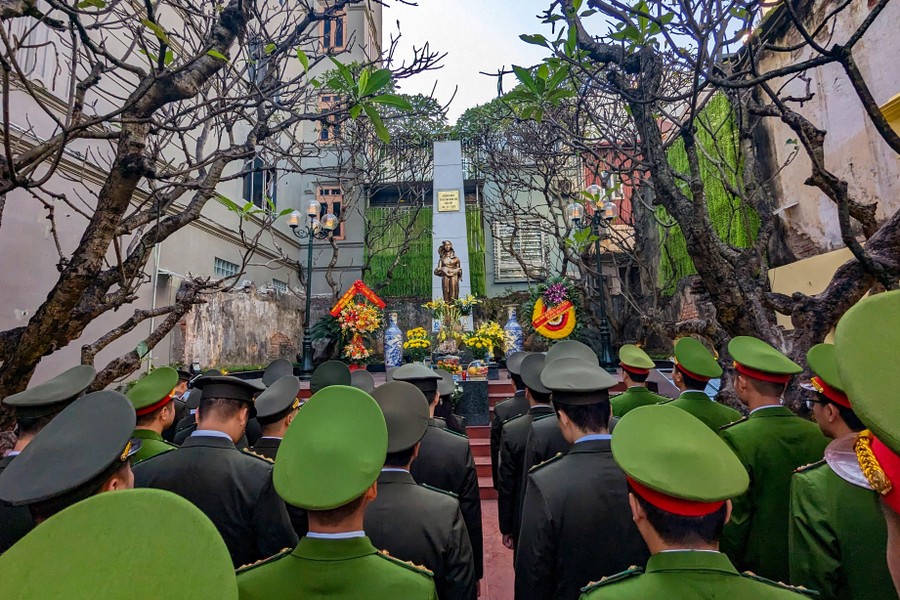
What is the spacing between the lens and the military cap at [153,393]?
2.70 metres

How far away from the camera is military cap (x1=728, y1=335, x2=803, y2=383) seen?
251 centimetres

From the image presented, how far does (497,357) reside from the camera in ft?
42.3

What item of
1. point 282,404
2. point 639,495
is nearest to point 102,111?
point 282,404

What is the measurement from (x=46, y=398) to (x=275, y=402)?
45.2 inches

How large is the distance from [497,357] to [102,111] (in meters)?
10.5

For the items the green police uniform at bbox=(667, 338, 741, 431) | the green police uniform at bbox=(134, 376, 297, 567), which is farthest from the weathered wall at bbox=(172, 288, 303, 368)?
the green police uniform at bbox=(667, 338, 741, 431)

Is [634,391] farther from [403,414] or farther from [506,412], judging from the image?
[403,414]

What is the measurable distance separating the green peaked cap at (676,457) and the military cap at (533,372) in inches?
73.8

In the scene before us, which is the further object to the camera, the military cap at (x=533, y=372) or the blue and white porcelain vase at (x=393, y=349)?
the blue and white porcelain vase at (x=393, y=349)

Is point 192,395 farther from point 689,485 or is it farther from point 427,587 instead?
point 689,485

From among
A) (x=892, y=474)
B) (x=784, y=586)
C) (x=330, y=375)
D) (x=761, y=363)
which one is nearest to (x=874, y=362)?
(x=892, y=474)

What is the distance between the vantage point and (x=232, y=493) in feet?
7.02

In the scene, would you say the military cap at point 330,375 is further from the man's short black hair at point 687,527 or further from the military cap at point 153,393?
the man's short black hair at point 687,527

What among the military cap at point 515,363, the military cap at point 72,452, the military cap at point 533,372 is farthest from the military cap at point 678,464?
the military cap at point 515,363
